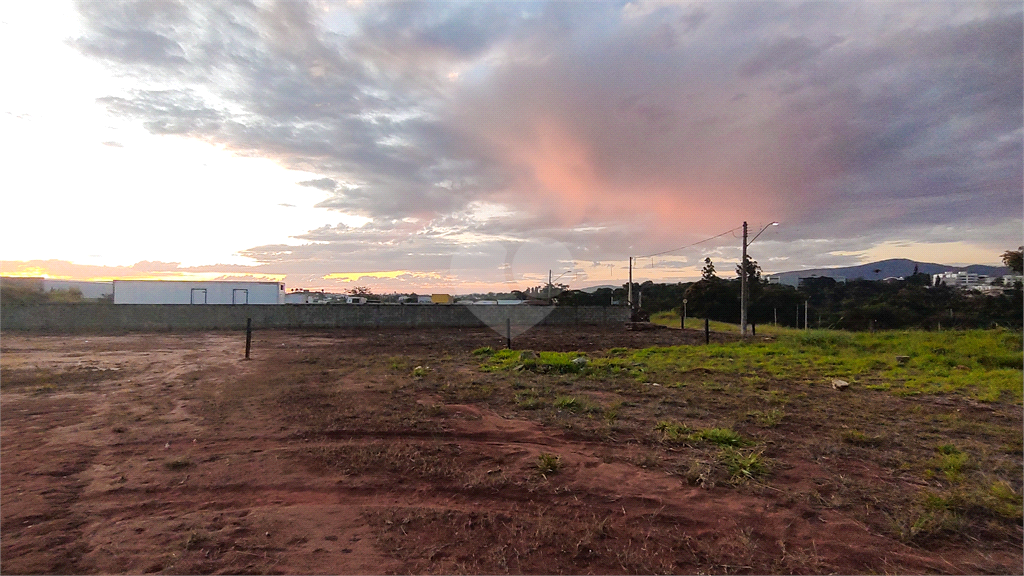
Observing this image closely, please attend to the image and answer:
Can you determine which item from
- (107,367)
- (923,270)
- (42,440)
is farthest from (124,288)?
(923,270)

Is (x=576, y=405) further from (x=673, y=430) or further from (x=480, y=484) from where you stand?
(x=480, y=484)

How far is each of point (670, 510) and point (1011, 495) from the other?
276 cm

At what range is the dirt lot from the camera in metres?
3.18

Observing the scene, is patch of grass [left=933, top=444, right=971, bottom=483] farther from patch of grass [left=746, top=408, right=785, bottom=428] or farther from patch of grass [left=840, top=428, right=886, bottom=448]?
patch of grass [left=746, top=408, right=785, bottom=428]

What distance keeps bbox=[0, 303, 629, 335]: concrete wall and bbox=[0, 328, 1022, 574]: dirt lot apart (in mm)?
20438

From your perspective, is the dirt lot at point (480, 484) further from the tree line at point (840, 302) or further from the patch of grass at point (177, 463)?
the tree line at point (840, 302)

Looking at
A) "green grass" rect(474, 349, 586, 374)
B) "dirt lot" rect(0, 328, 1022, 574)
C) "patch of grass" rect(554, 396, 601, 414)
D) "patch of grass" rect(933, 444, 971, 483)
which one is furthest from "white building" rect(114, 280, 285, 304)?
"patch of grass" rect(933, 444, 971, 483)

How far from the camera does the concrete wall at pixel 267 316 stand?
2541 cm

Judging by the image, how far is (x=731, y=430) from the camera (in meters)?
5.92

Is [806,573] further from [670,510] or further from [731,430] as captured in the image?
[731,430]

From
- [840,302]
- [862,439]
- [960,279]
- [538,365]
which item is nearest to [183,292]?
[538,365]

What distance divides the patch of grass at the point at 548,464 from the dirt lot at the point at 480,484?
0.06 ft

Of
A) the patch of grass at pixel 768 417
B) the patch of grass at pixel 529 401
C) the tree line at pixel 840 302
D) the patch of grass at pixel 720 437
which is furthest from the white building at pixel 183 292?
the patch of grass at pixel 720 437

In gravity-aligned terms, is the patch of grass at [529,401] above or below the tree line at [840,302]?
below
